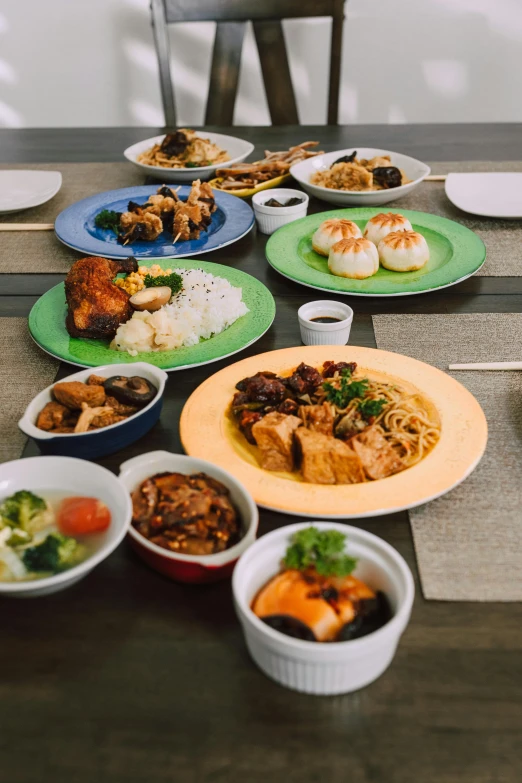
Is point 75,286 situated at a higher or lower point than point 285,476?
higher

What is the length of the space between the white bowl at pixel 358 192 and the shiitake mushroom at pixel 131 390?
4.89ft

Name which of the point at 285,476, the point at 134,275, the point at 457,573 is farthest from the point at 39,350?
the point at 457,573

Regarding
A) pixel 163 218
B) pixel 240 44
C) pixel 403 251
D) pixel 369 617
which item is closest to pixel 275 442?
pixel 369 617

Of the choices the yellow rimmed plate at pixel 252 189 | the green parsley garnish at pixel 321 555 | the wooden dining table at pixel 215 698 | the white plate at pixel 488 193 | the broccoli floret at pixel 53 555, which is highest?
the green parsley garnish at pixel 321 555

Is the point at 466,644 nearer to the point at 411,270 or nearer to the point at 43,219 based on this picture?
the point at 411,270

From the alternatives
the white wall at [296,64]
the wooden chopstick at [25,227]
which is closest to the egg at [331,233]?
the wooden chopstick at [25,227]

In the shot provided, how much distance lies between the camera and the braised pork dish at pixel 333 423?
137 cm

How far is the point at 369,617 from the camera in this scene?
1.04 m

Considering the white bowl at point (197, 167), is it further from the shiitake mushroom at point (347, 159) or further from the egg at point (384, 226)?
the egg at point (384, 226)

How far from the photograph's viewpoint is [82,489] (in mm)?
1254

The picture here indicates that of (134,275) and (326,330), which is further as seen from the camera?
(134,275)

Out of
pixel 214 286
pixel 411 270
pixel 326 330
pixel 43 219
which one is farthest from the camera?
pixel 43 219

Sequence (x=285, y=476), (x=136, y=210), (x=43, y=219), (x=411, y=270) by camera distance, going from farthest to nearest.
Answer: (x=43, y=219)
(x=136, y=210)
(x=411, y=270)
(x=285, y=476)

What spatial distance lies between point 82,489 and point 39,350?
821 millimetres
